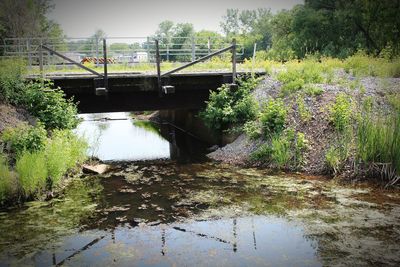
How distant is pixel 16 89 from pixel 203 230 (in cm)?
937

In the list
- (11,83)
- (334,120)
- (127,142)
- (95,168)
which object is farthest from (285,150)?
(127,142)

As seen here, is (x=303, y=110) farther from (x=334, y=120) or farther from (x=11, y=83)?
(x=11, y=83)

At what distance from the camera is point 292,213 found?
905 cm

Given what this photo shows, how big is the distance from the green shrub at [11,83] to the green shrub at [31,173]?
4080 mm

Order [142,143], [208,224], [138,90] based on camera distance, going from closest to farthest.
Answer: [208,224], [138,90], [142,143]

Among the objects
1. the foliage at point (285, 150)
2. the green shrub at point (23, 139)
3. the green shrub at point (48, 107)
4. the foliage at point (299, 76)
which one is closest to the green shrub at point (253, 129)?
the foliage at point (285, 150)

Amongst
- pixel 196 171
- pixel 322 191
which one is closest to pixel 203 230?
pixel 322 191

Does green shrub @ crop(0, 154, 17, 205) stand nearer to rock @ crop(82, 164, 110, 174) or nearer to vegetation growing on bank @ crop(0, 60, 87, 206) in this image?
vegetation growing on bank @ crop(0, 60, 87, 206)

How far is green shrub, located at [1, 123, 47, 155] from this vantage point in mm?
11197

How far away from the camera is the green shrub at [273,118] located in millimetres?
13906

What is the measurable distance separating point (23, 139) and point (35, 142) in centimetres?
32

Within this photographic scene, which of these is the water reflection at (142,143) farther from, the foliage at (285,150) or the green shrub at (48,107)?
the foliage at (285,150)

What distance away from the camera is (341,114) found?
12805 mm

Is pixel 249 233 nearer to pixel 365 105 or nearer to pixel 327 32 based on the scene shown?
Result: pixel 365 105
